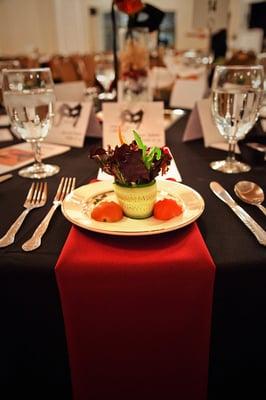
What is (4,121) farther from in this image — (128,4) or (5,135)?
(128,4)

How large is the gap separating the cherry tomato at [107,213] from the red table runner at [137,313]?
0.08ft

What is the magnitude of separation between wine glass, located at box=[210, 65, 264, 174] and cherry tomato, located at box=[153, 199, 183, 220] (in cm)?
29

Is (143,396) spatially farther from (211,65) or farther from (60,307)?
(211,65)

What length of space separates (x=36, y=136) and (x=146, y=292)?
0.49 metres

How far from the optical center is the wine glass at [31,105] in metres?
0.72

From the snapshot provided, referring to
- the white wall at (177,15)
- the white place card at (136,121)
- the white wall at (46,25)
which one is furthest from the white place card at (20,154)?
the white wall at (177,15)

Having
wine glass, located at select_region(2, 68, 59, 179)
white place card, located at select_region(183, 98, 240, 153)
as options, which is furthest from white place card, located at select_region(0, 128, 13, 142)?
white place card, located at select_region(183, 98, 240, 153)

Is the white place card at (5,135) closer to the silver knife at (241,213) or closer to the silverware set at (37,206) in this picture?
the silverware set at (37,206)

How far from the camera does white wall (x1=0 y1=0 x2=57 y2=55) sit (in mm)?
6074

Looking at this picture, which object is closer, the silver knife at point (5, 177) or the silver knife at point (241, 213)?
the silver knife at point (241, 213)

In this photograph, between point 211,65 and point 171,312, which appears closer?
point 171,312

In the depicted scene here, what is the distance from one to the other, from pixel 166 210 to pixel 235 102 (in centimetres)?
36

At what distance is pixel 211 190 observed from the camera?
2.06 ft

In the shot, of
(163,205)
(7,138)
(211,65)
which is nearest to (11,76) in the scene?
(7,138)
